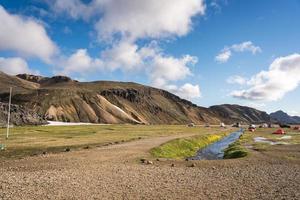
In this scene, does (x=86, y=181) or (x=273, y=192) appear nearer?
(x=273, y=192)

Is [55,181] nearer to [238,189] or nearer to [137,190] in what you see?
[137,190]

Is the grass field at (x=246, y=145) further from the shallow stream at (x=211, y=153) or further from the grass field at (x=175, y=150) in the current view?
the grass field at (x=175, y=150)

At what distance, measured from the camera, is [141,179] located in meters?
25.5

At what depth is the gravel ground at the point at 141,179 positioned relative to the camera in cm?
2106

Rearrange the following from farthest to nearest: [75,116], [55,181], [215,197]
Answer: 1. [75,116]
2. [55,181]
3. [215,197]

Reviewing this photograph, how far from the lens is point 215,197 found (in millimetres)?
20625

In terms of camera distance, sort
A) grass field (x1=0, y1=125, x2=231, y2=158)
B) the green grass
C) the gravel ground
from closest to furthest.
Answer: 1. the gravel ground
2. grass field (x1=0, y1=125, x2=231, y2=158)
3. the green grass

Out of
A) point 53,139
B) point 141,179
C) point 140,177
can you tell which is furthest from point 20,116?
point 141,179

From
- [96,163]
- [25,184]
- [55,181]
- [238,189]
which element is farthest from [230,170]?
[25,184]

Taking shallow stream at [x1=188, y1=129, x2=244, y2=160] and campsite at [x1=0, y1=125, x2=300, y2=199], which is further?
shallow stream at [x1=188, y1=129, x2=244, y2=160]

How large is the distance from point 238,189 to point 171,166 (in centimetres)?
1013

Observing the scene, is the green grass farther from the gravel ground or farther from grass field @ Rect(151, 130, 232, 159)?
the gravel ground

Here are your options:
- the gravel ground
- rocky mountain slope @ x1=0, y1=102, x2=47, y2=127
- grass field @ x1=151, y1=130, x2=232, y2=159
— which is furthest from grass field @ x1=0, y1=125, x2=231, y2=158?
rocky mountain slope @ x1=0, y1=102, x2=47, y2=127

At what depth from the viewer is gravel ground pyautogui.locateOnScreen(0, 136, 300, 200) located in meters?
21.1
